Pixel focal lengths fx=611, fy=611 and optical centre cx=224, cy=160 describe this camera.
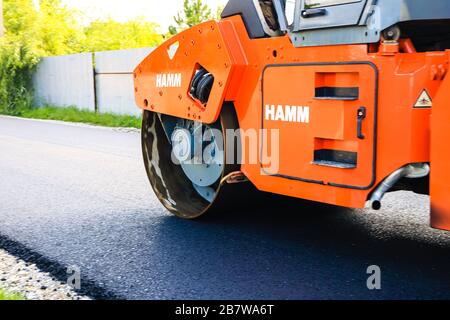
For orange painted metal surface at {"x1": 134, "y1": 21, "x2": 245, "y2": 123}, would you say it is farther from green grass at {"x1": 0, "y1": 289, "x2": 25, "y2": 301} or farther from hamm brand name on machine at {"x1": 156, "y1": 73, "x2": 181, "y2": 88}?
green grass at {"x1": 0, "y1": 289, "x2": 25, "y2": 301}

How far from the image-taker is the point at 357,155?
343 cm

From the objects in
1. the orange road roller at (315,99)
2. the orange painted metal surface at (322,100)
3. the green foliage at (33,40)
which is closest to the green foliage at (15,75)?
the green foliage at (33,40)

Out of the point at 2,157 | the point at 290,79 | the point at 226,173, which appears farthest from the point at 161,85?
the point at 2,157

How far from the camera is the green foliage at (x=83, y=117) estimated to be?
1427 centimetres

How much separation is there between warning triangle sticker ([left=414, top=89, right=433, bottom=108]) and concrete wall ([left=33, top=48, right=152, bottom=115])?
1174cm

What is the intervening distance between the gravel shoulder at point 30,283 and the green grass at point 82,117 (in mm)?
9580

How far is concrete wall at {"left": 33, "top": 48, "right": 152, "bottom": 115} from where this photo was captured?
15.4 m

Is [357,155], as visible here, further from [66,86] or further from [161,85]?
[66,86]

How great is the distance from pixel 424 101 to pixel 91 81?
48.6 ft

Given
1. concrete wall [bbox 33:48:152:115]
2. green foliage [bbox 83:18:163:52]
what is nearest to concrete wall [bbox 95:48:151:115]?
concrete wall [bbox 33:48:152:115]

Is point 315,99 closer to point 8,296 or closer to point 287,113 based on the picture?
point 287,113

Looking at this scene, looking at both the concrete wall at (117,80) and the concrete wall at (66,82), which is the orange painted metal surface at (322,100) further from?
the concrete wall at (66,82)

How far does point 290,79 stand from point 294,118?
241 millimetres

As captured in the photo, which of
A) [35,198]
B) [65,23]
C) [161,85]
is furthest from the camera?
[65,23]
